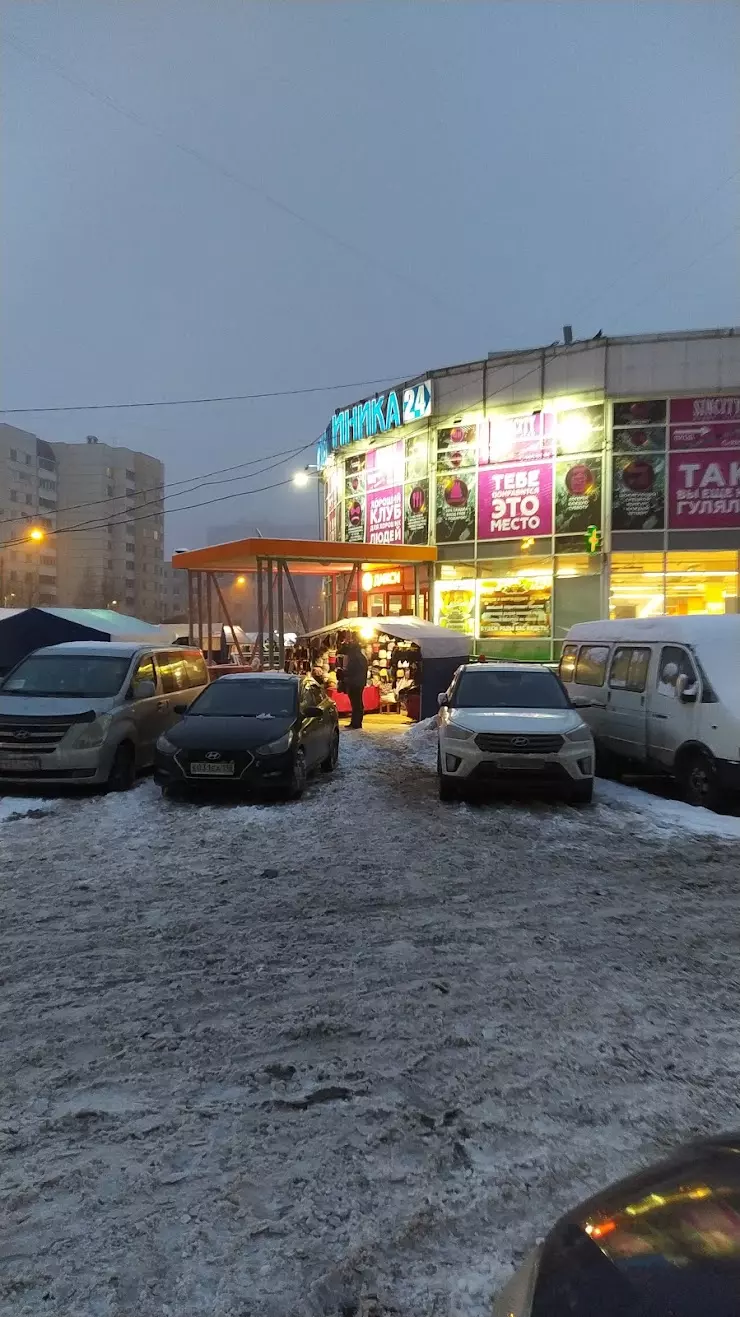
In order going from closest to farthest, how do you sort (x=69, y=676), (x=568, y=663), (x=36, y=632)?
1. (x=69, y=676)
2. (x=568, y=663)
3. (x=36, y=632)

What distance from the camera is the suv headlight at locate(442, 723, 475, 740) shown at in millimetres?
8570

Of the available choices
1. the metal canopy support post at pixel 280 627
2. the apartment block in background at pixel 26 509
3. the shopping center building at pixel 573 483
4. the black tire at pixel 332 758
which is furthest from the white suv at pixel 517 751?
the apartment block in background at pixel 26 509

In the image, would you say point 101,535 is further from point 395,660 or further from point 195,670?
point 195,670

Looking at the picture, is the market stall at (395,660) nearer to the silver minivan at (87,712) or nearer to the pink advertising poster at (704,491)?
the silver minivan at (87,712)

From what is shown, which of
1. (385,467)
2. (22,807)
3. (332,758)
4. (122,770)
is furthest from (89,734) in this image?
(385,467)

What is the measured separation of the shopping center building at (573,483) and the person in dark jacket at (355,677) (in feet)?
24.3

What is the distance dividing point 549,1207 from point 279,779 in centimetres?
632

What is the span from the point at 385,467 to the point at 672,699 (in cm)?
1807

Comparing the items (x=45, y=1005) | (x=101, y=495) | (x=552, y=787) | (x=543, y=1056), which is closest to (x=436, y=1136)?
(x=543, y=1056)

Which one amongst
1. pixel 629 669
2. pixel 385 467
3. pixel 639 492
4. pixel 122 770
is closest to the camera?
pixel 122 770

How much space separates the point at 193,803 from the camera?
8672 millimetres

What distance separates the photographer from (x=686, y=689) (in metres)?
8.96

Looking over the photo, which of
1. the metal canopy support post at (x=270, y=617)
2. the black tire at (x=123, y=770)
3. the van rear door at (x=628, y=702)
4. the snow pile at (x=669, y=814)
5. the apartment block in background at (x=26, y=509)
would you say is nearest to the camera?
the snow pile at (x=669, y=814)

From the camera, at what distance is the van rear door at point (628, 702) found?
10.0 metres
